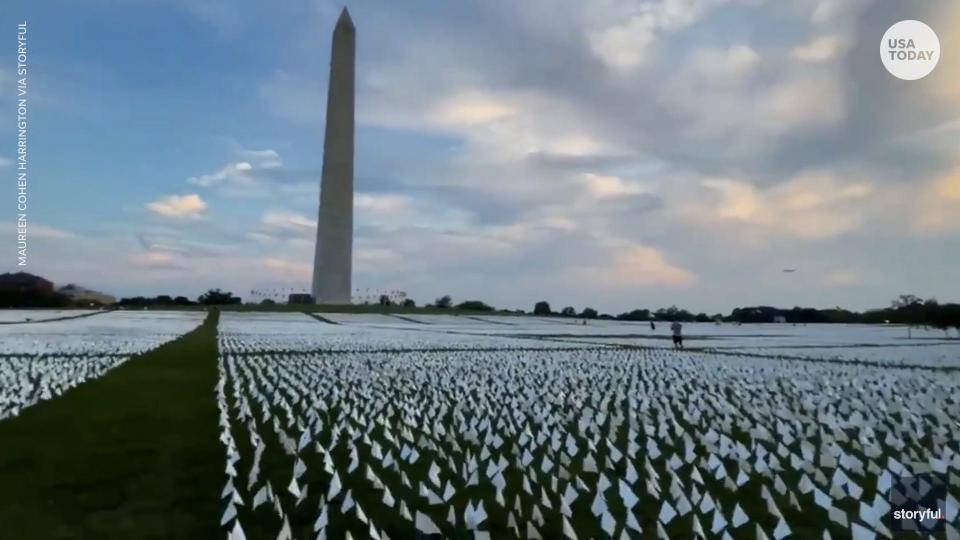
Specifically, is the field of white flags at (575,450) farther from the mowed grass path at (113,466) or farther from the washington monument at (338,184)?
the washington monument at (338,184)

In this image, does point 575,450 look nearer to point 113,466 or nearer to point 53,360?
point 113,466

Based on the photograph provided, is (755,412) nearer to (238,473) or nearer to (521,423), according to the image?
(521,423)

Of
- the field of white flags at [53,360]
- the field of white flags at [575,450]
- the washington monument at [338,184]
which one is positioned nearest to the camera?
the field of white flags at [575,450]

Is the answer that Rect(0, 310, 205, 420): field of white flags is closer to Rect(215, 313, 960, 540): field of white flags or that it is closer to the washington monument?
Rect(215, 313, 960, 540): field of white flags

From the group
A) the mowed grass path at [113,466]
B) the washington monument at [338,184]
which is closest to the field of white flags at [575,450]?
the mowed grass path at [113,466]

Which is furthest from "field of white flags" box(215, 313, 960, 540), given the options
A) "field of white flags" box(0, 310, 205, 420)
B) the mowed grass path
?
"field of white flags" box(0, 310, 205, 420)

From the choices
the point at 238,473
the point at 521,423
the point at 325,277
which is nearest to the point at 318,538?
the point at 238,473

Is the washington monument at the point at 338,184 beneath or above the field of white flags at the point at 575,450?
above
